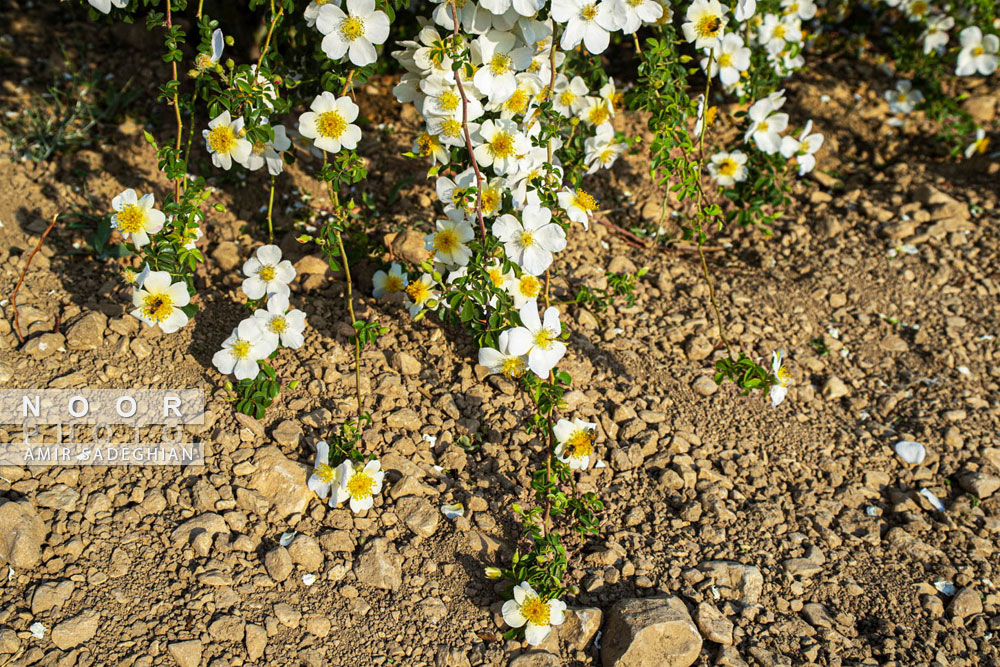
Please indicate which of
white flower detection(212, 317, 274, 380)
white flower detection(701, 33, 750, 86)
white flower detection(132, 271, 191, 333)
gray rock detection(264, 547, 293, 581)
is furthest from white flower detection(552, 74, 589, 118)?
gray rock detection(264, 547, 293, 581)

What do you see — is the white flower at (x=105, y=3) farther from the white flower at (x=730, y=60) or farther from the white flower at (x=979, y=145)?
the white flower at (x=979, y=145)

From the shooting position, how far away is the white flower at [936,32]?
3533 millimetres

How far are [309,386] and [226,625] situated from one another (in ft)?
2.39

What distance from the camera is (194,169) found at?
301 centimetres

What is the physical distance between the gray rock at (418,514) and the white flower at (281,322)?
1.70 feet

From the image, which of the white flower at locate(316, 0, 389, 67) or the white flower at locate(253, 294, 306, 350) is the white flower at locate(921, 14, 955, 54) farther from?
the white flower at locate(253, 294, 306, 350)

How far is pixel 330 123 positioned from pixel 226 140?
0.97 ft

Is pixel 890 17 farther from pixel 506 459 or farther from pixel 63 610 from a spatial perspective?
pixel 63 610

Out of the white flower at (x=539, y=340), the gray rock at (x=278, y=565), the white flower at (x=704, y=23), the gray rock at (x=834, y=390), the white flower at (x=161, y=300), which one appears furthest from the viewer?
the gray rock at (x=834, y=390)

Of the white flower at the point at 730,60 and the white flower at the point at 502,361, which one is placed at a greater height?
the white flower at the point at 730,60

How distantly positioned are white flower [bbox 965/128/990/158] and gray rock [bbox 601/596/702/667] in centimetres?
257

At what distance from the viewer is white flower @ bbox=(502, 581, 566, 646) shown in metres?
1.90

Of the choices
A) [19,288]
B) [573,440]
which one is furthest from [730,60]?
[19,288]

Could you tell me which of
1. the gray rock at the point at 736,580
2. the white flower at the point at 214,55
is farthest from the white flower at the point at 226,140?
the gray rock at the point at 736,580
